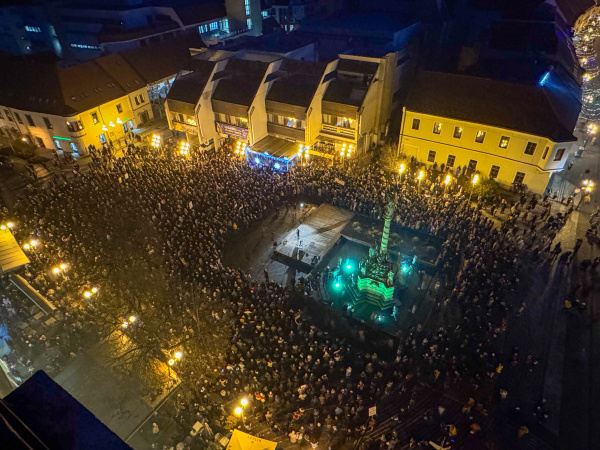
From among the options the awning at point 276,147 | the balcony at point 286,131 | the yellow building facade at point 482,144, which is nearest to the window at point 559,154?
the yellow building facade at point 482,144

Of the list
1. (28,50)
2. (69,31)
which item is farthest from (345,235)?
(28,50)

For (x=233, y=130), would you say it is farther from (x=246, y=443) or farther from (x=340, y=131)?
(x=246, y=443)

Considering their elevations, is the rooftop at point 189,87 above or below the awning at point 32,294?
above

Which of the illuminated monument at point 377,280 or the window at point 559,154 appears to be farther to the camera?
the window at point 559,154

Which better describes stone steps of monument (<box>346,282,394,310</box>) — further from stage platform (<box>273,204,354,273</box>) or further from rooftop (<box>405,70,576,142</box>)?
rooftop (<box>405,70,576,142</box>)

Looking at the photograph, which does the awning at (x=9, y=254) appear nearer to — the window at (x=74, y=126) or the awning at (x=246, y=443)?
the window at (x=74, y=126)

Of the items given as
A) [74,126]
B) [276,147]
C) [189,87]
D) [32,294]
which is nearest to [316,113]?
[276,147]
